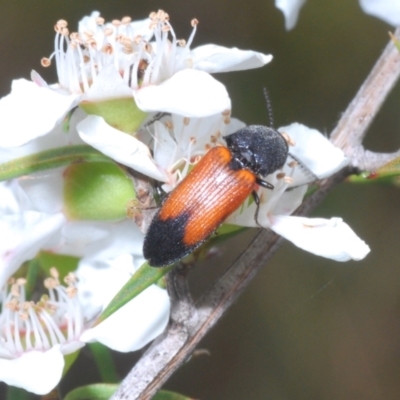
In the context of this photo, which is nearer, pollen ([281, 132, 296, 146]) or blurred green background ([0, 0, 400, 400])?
pollen ([281, 132, 296, 146])

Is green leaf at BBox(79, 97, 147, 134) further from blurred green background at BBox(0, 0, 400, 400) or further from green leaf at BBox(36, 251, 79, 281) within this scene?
blurred green background at BBox(0, 0, 400, 400)

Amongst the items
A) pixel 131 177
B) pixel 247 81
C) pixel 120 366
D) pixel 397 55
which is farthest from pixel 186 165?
pixel 120 366

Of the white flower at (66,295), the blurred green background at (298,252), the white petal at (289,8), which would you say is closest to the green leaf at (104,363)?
the white flower at (66,295)

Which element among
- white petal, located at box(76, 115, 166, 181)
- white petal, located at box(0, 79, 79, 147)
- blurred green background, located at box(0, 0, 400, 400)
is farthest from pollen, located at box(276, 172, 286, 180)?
blurred green background, located at box(0, 0, 400, 400)

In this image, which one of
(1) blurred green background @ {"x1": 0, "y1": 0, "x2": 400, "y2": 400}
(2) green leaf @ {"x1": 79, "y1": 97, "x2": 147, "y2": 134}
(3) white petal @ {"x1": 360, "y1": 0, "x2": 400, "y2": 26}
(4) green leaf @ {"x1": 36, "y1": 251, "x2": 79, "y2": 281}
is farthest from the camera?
(1) blurred green background @ {"x1": 0, "y1": 0, "x2": 400, "y2": 400}

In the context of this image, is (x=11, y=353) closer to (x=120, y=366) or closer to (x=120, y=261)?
(x=120, y=261)

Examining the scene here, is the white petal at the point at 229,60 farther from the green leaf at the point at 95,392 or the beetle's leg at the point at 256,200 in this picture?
the green leaf at the point at 95,392
